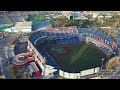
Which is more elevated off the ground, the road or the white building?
the white building

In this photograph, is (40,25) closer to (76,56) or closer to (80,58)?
(76,56)

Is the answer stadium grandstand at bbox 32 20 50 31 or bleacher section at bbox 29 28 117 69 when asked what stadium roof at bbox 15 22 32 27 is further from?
bleacher section at bbox 29 28 117 69

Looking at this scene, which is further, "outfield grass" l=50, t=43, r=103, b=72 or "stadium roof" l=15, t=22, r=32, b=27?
"stadium roof" l=15, t=22, r=32, b=27

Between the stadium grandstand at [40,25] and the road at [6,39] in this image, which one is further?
the stadium grandstand at [40,25]

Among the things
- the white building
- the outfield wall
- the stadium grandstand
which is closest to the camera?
the outfield wall

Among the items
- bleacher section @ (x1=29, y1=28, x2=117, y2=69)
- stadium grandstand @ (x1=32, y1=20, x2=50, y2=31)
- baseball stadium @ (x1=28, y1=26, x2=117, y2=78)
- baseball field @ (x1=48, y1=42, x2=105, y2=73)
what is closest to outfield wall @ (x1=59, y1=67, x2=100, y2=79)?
baseball stadium @ (x1=28, y1=26, x2=117, y2=78)

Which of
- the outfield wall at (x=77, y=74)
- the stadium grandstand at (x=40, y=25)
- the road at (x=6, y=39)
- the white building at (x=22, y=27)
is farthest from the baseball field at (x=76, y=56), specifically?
the road at (x=6, y=39)

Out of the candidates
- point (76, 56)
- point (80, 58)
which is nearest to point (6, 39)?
point (76, 56)

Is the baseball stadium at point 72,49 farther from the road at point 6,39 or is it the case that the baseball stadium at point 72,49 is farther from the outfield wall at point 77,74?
the road at point 6,39

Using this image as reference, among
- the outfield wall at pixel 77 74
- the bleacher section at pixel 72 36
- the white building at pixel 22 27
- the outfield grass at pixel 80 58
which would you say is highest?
the white building at pixel 22 27
